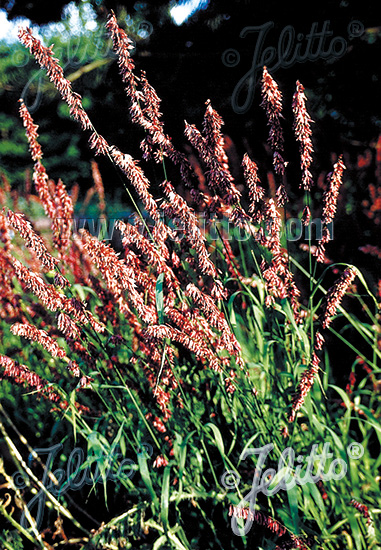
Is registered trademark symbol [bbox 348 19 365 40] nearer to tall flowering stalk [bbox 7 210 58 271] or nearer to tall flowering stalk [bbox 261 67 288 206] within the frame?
tall flowering stalk [bbox 261 67 288 206]

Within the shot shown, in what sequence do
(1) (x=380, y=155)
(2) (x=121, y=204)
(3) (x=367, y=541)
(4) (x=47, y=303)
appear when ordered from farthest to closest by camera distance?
(2) (x=121, y=204)
(1) (x=380, y=155)
(3) (x=367, y=541)
(4) (x=47, y=303)

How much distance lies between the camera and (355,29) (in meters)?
2.38

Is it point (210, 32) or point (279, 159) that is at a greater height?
point (210, 32)

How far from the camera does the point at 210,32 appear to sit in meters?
2.65

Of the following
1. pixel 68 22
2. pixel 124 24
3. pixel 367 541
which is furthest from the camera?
pixel 68 22

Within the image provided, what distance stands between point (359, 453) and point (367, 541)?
23 centimetres

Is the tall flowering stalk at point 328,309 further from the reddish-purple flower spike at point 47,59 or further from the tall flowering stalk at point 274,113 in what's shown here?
the reddish-purple flower spike at point 47,59

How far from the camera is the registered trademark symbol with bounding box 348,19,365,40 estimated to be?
2.37 m

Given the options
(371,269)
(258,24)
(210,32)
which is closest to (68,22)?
(210,32)

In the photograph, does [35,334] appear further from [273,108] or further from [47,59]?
[273,108]

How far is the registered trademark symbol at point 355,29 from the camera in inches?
93.2

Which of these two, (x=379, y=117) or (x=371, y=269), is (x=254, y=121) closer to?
(x=379, y=117)

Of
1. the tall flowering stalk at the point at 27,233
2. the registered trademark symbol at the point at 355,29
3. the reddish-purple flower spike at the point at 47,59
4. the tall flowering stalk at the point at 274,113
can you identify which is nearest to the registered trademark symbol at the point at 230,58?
the registered trademark symbol at the point at 355,29

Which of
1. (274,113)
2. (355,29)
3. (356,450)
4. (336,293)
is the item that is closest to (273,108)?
(274,113)
